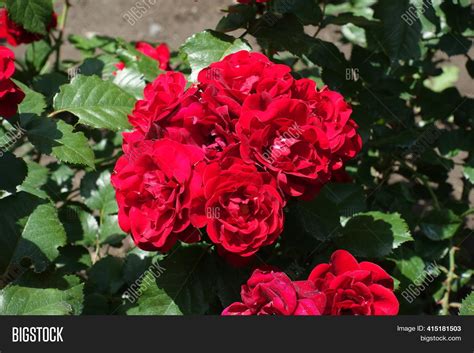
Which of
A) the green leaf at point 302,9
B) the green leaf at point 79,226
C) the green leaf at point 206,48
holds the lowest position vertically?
the green leaf at point 79,226

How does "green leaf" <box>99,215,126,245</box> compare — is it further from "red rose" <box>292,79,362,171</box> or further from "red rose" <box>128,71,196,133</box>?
"red rose" <box>292,79,362,171</box>

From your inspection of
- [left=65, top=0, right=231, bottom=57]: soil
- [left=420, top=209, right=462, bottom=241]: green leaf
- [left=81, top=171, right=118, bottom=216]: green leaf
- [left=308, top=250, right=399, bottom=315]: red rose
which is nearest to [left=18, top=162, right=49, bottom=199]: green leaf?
[left=81, top=171, right=118, bottom=216]: green leaf

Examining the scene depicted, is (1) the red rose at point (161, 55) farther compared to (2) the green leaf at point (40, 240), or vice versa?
(1) the red rose at point (161, 55)

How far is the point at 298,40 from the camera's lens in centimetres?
192

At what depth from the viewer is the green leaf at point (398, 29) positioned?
2057mm

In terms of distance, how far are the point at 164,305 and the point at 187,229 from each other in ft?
0.97

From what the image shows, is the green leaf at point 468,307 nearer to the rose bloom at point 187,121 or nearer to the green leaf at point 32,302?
the rose bloom at point 187,121

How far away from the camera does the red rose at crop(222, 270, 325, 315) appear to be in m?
1.33

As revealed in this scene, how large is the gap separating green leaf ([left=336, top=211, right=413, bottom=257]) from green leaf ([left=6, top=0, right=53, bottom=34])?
1.14 m

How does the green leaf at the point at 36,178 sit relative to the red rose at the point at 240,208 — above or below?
below

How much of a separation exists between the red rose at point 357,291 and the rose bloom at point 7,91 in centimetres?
82

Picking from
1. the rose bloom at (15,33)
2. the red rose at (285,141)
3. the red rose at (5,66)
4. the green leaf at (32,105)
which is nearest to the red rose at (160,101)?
the red rose at (285,141)

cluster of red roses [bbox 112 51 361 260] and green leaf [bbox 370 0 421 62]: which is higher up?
green leaf [bbox 370 0 421 62]

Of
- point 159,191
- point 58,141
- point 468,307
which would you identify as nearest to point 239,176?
point 159,191
